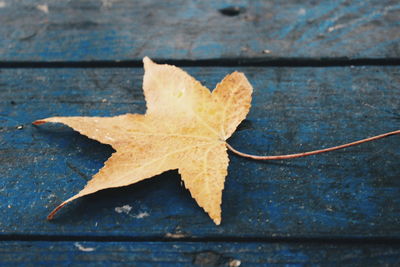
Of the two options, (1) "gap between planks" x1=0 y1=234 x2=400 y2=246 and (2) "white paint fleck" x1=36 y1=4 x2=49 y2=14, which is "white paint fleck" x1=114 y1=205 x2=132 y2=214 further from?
(2) "white paint fleck" x1=36 y1=4 x2=49 y2=14

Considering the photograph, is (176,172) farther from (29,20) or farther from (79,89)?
(29,20)

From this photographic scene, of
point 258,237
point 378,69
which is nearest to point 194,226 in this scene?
point 258,237

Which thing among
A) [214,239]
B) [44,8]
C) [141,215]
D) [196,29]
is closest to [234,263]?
[214,239]

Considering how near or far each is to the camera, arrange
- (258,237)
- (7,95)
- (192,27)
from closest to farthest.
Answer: (258,237) → (7,95) → (192,27)

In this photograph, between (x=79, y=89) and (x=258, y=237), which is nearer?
(x=258, y=237)

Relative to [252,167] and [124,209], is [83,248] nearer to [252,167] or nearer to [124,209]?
[124,209]

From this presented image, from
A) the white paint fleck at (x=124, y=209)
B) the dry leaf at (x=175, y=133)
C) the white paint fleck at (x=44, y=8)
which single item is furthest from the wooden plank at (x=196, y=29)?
the white paint fleck at (x=124, y=209)

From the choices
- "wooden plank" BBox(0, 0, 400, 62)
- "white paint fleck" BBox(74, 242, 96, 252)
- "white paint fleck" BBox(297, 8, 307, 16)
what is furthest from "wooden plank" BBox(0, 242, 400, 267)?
"white paint fleck" BBox(297, 8, 307, 16)
